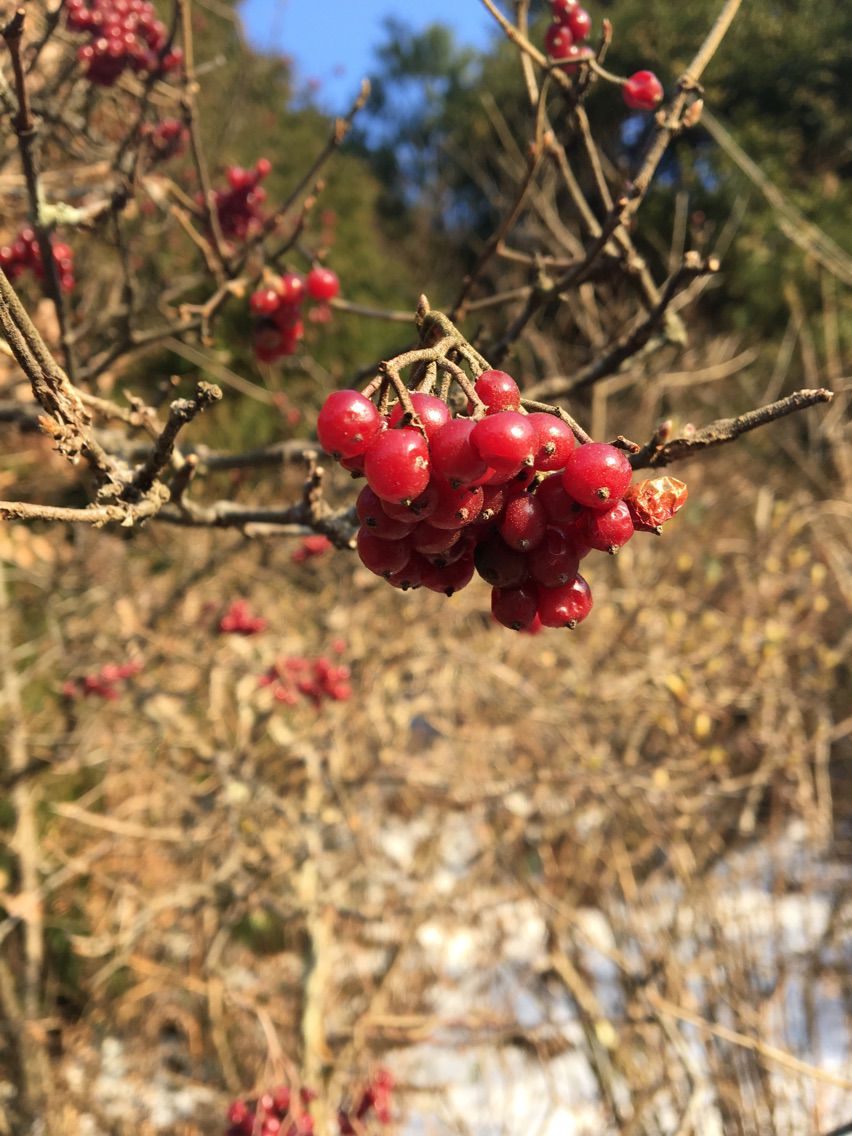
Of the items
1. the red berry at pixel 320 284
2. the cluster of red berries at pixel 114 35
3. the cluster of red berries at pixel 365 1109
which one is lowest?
the cluster of red berries at pixel 365 1109

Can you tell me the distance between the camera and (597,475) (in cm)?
79

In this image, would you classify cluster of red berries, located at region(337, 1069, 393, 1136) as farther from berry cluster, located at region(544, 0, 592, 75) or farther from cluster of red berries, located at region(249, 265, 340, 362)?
berry cluster, located at region(544, 0, 592, 75)

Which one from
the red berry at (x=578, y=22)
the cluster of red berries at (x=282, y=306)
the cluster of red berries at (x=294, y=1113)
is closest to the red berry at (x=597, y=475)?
the cluster of red berries at (x=282, y=306)

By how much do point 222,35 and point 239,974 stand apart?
10.1 meters

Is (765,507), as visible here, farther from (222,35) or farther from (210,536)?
(222,35)

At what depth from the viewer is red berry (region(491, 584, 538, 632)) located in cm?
93

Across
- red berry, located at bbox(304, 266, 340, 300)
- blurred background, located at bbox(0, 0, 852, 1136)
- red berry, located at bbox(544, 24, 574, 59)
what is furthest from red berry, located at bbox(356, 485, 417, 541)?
red berry, located at bbox(544, 24, 574, 59)

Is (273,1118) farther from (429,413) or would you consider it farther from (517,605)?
(429,413)

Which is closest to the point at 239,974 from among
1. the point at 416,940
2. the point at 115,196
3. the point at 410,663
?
the point at 416,940

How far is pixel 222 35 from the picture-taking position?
9.14 metres

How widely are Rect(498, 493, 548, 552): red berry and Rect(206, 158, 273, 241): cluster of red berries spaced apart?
1797mm

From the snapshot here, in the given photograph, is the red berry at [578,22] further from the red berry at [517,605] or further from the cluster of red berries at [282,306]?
the red berry at [517,605]

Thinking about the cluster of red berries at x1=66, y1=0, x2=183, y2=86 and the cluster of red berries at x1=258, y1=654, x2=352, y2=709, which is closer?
the cluster of red berries at x1=66, y1=0, x2=183, y2=86

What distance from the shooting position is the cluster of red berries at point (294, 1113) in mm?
2215
